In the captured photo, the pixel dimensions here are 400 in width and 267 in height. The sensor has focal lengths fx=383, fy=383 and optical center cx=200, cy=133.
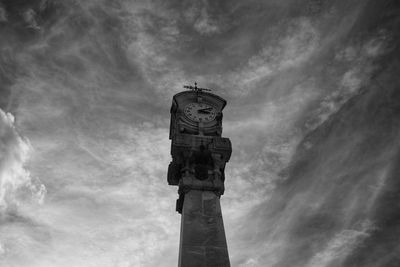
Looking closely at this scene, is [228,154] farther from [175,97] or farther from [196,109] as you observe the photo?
[175,97]

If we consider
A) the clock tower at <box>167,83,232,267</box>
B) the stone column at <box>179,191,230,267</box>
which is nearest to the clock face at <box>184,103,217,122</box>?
the clock tower at <box>167,83,232,267</box>

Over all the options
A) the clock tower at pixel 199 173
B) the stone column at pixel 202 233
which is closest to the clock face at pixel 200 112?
the clock tower at pixel 199 173

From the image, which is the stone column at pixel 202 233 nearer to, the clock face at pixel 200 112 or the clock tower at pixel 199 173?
the clock tower at pixel 199 173

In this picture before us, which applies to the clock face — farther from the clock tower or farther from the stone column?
the stone column

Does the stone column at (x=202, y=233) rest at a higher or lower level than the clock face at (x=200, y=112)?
lower

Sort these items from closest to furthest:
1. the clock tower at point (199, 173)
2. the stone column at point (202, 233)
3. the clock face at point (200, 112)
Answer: the stone column at point (202, 233), the clock tower at point (199, 173), the clock face at point (200, 112)

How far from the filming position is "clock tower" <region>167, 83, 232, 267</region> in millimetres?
10547

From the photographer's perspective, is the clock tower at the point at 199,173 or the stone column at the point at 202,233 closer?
the stone column at the point at 202,233

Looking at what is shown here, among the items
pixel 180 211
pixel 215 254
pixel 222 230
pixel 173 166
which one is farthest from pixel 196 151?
pixel 215 254

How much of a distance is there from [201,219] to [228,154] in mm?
2880

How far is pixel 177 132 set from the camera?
14227 millimetres

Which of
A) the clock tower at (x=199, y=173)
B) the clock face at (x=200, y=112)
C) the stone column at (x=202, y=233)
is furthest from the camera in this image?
the clock face at (x=200, y=112)

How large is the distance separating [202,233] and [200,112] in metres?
5.59

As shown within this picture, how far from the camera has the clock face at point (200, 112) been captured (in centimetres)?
1484
